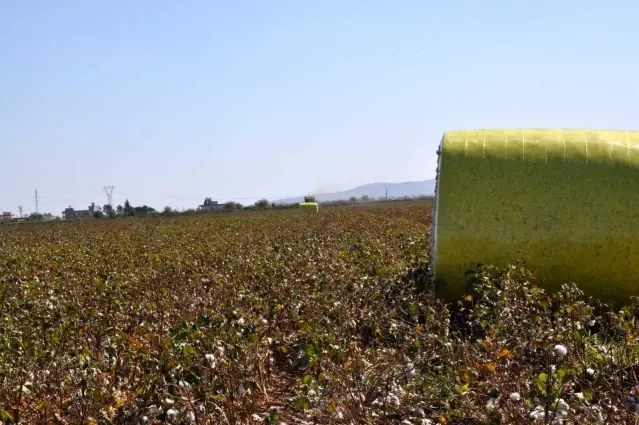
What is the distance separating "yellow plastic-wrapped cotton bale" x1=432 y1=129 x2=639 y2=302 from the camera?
7.32 meters

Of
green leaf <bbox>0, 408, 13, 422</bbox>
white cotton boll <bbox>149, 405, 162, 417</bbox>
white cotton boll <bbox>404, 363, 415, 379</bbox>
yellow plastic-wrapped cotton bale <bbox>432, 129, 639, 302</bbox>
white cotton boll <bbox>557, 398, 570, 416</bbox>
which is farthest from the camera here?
yellow plastic-wrapped cotton bale <bbox>432, 129, 639, 302</bbox>

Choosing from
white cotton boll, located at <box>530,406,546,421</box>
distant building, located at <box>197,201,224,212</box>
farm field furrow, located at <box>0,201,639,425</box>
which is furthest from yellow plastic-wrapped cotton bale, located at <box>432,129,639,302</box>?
distant building, located at <box>197,201,224,212</box>

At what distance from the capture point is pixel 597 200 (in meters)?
7.34

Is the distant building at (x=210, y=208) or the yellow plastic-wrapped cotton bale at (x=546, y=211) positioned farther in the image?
the distant building at (x=210, y=208)

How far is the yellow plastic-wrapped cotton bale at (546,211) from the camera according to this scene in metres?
7.32

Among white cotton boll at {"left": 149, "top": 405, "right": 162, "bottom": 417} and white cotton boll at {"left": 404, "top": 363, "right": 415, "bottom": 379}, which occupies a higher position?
white cotton boll at {"left": 404, "top": 363, "right": 415, "bottom": 379}

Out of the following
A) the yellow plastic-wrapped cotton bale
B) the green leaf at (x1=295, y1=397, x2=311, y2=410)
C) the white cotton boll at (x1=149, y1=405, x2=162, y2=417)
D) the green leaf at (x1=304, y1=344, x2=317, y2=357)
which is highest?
the yellow plastic-wrapped cotton bale

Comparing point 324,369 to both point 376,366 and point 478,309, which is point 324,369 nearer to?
point 376,366

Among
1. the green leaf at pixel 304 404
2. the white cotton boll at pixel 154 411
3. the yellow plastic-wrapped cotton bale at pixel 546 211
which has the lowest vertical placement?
the white cotton boll at pixel 154 411

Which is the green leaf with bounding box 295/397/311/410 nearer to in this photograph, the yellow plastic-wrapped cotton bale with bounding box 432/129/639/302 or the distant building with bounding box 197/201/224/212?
the yellow plastic-wrapped cotton bale with bounding box 432/129/639/302

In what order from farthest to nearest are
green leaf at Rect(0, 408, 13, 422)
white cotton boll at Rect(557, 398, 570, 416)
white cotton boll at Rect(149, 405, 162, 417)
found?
white cotton boll at Rect(149, 405, 162, 417)
green leaf at Rect(0, 408, 13, 422)
white cotton boll at Rect(557, 398, 570, 416)

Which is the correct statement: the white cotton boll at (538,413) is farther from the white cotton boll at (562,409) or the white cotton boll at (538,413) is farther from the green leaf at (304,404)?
the green leaf at (304,404)

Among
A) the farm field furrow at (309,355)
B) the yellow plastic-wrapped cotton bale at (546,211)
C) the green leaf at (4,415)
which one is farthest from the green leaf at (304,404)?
the yellow plastic-wrapped cotton bale at (546,211)

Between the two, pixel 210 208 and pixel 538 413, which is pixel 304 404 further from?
pixel 210 208
